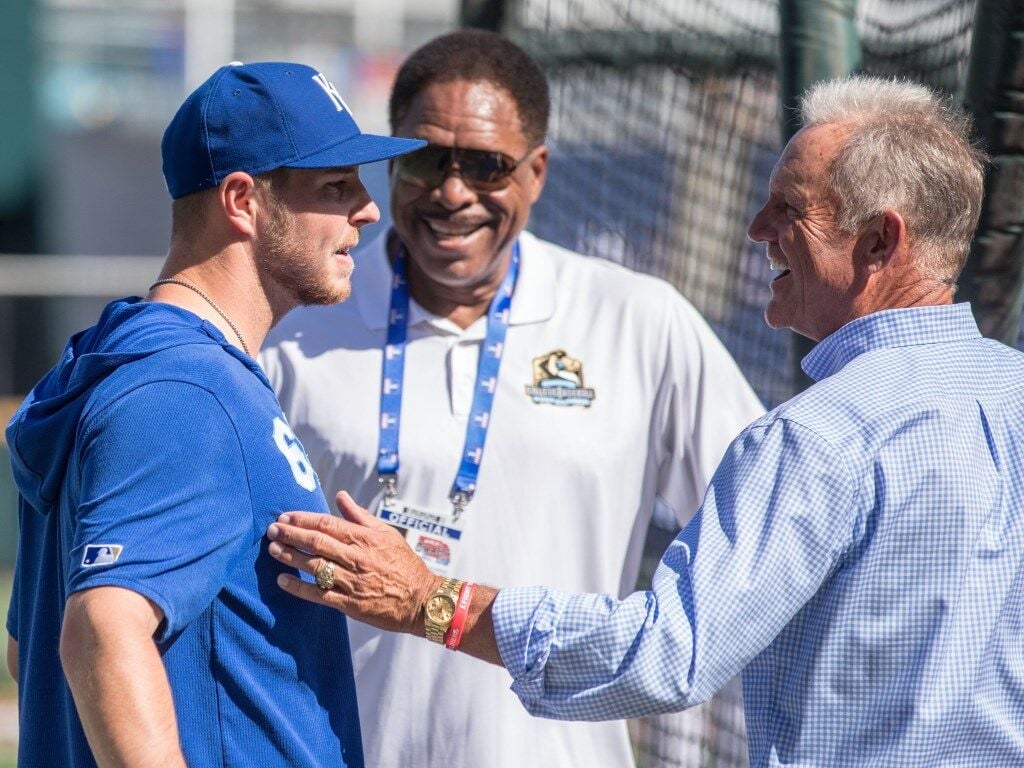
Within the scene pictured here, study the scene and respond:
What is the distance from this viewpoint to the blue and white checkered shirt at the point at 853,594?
72.3 inches

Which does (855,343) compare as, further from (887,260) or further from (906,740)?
(906,740)

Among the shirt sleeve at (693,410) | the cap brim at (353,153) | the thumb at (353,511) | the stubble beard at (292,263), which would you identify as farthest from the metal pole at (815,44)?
the thumb at (353,511)

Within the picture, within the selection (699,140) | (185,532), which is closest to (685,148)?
(699,140)

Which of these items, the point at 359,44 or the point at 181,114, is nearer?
the point at 181,114

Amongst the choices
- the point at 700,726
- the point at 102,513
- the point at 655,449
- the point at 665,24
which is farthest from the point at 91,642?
the point at 665,24

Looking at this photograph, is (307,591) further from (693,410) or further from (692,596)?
(693,410)

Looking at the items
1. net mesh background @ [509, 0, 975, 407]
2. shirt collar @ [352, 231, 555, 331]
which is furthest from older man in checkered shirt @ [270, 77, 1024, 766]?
net mesh background @ [509, 0, 975, 407]

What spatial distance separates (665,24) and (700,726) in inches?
93.0

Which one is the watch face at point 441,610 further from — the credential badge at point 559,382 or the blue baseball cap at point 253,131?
the credential badge at point 559,382

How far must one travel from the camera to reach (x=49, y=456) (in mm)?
1962

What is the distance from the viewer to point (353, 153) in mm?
2146

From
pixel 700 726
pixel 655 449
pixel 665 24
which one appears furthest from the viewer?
pixel 665 24

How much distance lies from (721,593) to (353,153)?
905 mm

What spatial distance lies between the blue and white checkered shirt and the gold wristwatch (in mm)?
224
